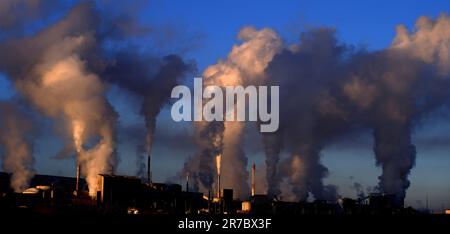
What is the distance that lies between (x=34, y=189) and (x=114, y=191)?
903 inches

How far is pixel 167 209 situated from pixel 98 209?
30.7 metres

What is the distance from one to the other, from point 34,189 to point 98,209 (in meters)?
25.0
